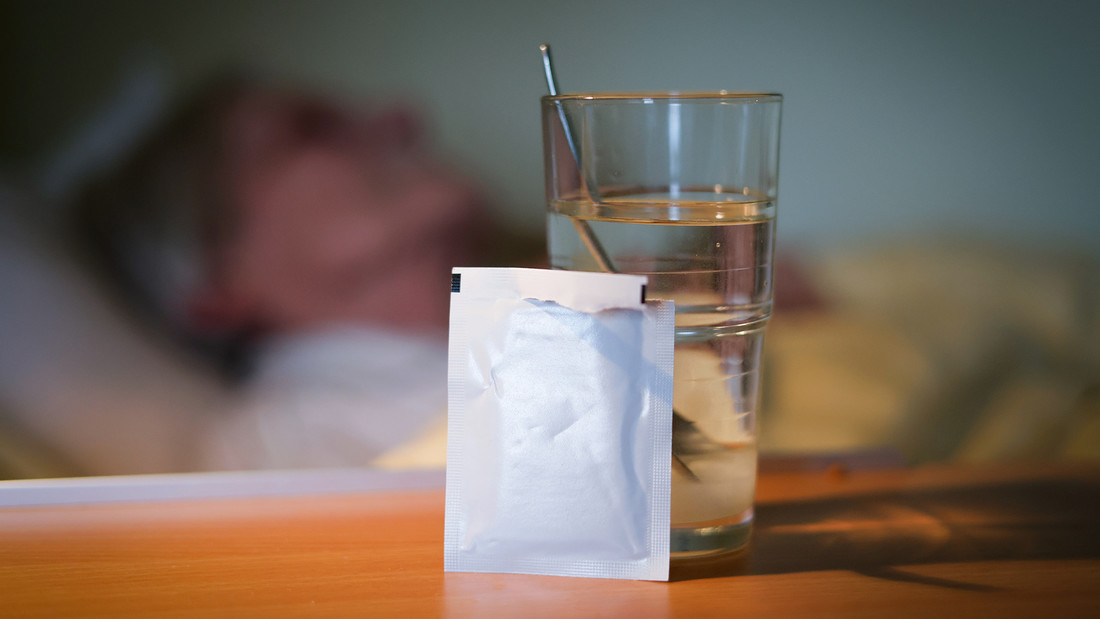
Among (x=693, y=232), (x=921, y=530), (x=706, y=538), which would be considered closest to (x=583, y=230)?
(x=693, y=232)

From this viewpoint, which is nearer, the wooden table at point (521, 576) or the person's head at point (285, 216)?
the wooden table at point (521, 576)

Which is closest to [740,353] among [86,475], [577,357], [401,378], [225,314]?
[577,357]

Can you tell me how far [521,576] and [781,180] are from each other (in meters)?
0.40

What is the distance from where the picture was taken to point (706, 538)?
0.57 meters

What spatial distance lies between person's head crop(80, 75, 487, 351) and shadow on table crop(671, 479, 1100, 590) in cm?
30

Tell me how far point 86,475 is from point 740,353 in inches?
19.6

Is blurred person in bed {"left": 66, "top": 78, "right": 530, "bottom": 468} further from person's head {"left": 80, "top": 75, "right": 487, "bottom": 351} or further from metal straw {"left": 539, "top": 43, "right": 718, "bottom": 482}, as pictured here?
metal straw {"left": 539, "top": 43, "right": 718, "bottom": 482}

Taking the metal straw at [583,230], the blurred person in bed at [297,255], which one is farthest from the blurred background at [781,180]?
the metal straw at [583,230]

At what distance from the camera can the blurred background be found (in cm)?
67

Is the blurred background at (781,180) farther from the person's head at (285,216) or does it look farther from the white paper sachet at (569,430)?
the white paper sachet at (569,430)

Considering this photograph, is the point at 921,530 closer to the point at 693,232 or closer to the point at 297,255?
the point at 693,232

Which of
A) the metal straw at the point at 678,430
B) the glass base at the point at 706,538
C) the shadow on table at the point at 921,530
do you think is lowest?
the shadow on table at the point at 921,530

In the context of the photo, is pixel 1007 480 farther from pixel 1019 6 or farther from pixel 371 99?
pixel 371 99

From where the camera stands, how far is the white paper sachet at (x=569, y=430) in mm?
526
